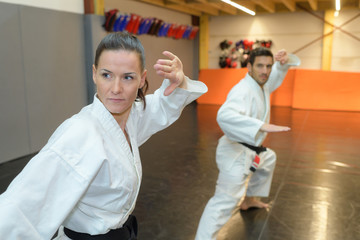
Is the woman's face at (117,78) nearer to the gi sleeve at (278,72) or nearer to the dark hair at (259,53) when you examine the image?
the dark hair at (259,53)

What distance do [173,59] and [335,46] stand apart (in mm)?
8475

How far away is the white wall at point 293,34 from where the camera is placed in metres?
8.47

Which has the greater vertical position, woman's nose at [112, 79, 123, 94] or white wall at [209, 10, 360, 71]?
white wall at [209, 10, 360, 71]

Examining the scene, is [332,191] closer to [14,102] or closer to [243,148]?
[243,148]

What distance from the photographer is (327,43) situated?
8625 millimetres

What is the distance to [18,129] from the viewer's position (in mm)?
4332

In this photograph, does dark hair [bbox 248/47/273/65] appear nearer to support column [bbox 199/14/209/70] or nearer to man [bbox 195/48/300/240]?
man [bbox 195/48/300/240]

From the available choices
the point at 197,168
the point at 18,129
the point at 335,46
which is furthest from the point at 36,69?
the point at 335,46

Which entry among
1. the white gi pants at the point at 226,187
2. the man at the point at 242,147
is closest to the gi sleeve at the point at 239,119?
the man at the point at 242,147

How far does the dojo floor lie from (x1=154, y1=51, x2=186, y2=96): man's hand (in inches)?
60.0

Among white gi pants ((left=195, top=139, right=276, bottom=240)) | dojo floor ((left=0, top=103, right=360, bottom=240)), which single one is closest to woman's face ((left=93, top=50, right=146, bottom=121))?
white gi pants ((left=195, top=139, right=276, bottom=240))

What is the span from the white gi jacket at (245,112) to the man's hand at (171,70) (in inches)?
35.4

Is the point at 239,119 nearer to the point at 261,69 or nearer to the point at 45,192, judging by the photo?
the point at 261,69

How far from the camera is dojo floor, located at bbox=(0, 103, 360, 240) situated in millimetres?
2674
